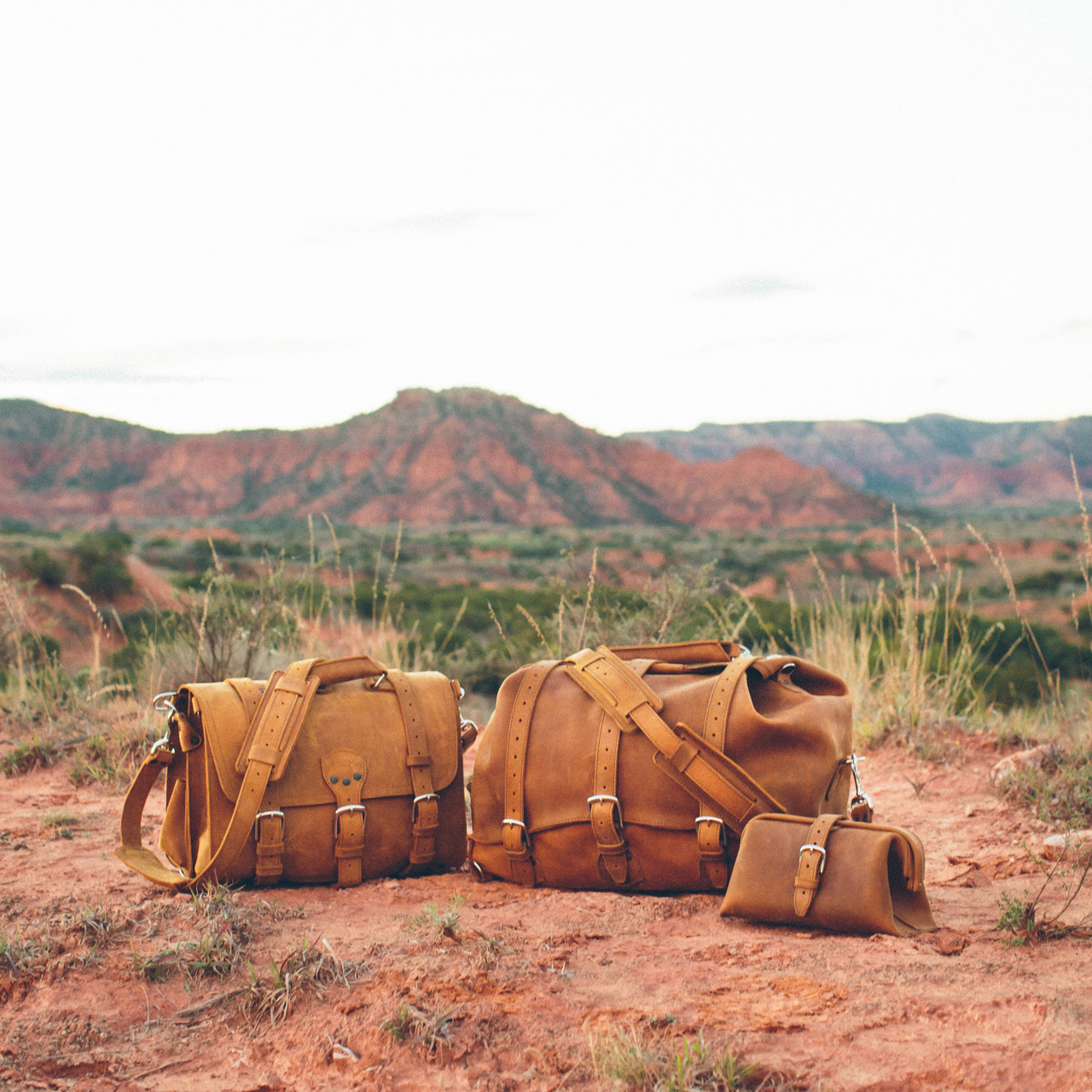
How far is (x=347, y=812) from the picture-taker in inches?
123

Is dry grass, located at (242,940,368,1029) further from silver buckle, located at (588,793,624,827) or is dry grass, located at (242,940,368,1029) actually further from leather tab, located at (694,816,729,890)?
leather tab, located at (694,816,729,890)

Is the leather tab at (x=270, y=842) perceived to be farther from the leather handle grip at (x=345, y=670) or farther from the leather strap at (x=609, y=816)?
the leather strap at (x=609, y=816)

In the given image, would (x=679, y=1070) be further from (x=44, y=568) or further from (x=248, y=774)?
(x=44, y=568)

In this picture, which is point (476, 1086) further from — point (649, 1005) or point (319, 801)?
point (319, 801)

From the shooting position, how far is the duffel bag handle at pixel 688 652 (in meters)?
3.32

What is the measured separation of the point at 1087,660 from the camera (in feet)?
47.5

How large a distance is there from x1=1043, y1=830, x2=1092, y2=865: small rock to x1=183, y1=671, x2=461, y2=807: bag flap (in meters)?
2.09

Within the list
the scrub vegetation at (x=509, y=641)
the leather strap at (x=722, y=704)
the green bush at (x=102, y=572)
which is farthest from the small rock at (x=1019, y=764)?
the green bush at (x=102, y=572)

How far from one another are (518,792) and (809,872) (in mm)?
960

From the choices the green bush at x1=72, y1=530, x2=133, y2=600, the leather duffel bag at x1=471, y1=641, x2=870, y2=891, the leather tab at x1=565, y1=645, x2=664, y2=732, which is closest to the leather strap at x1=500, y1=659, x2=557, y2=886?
the leather duffel bag at x1=471, y1=641, x2=870, y2=891

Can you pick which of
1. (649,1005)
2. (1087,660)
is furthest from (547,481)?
(649,1005)

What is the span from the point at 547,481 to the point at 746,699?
76.3m

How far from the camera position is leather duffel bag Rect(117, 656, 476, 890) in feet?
10.00

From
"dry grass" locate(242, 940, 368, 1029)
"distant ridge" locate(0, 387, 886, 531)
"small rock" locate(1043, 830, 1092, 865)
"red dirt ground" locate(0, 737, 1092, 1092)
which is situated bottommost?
"small rock" locate(1043, 830, 1092, 865)
